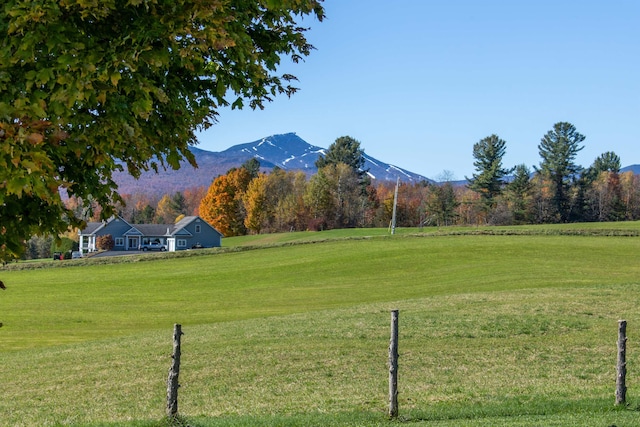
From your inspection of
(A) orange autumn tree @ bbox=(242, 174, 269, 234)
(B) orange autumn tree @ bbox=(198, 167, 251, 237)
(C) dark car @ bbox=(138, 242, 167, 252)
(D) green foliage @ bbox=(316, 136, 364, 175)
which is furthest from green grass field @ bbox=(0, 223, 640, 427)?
(D) green foliage @ bbox=(316, 136, 364, 175)

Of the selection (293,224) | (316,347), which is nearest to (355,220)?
(293,224)

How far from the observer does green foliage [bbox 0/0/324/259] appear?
13.4ft

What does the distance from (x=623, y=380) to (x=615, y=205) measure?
11243 cm

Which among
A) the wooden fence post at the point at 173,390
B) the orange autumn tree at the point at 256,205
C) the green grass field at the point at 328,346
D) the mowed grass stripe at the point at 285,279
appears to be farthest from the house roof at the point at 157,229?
the wooden fence post at the point at 173,390

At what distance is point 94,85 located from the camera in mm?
4363

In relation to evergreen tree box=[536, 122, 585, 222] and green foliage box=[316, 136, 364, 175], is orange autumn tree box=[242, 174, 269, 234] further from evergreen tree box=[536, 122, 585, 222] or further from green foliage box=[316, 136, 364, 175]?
evergreen tree box=[536, 122, 585, 222]

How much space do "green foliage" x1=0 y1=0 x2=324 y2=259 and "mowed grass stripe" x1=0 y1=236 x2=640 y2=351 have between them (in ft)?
67.3

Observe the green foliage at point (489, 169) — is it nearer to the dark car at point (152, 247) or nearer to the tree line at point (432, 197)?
the tree line at point (432, 197)

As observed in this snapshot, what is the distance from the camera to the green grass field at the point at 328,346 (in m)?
11.7

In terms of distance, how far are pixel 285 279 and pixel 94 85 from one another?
130ft

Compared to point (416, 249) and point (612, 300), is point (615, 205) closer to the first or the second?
point (416, 249)

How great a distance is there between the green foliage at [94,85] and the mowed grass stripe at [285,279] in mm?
20526

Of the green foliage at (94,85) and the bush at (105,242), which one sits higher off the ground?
the green foliage at (94,85)

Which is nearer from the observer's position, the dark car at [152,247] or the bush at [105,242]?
the bush at [105,242]
